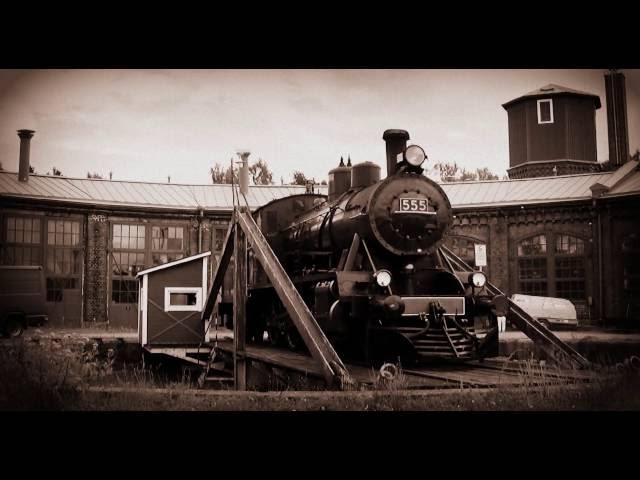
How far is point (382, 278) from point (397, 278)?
947 mm

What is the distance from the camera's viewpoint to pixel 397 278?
9.10 meters

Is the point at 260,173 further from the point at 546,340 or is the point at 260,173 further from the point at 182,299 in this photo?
the point at 546,340

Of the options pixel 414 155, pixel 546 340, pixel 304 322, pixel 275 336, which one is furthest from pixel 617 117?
pixel 275 336

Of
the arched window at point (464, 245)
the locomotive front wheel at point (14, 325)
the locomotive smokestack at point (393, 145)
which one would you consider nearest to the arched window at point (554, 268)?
the arched window at point (464, 245)

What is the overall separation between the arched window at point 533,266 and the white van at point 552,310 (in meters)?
0.39

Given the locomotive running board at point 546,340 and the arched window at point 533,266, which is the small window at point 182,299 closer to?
the locomotive running board at point 546,340

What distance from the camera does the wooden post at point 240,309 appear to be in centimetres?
912

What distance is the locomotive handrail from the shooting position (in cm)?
672

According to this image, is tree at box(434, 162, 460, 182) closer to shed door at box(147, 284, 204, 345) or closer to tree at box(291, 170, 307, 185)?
tree at box(291, 170, 307, 185)

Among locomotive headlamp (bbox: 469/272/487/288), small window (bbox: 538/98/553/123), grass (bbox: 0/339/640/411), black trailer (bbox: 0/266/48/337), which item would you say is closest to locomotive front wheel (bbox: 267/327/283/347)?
locomotive headlamp (bbox: 469/272/487/288)

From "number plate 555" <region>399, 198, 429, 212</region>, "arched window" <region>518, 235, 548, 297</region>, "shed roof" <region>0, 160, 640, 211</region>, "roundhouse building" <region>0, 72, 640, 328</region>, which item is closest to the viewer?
"number plate 555" <region>399, 198, 429, 212</region>

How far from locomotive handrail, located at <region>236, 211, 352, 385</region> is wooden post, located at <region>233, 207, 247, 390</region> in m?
0.62
